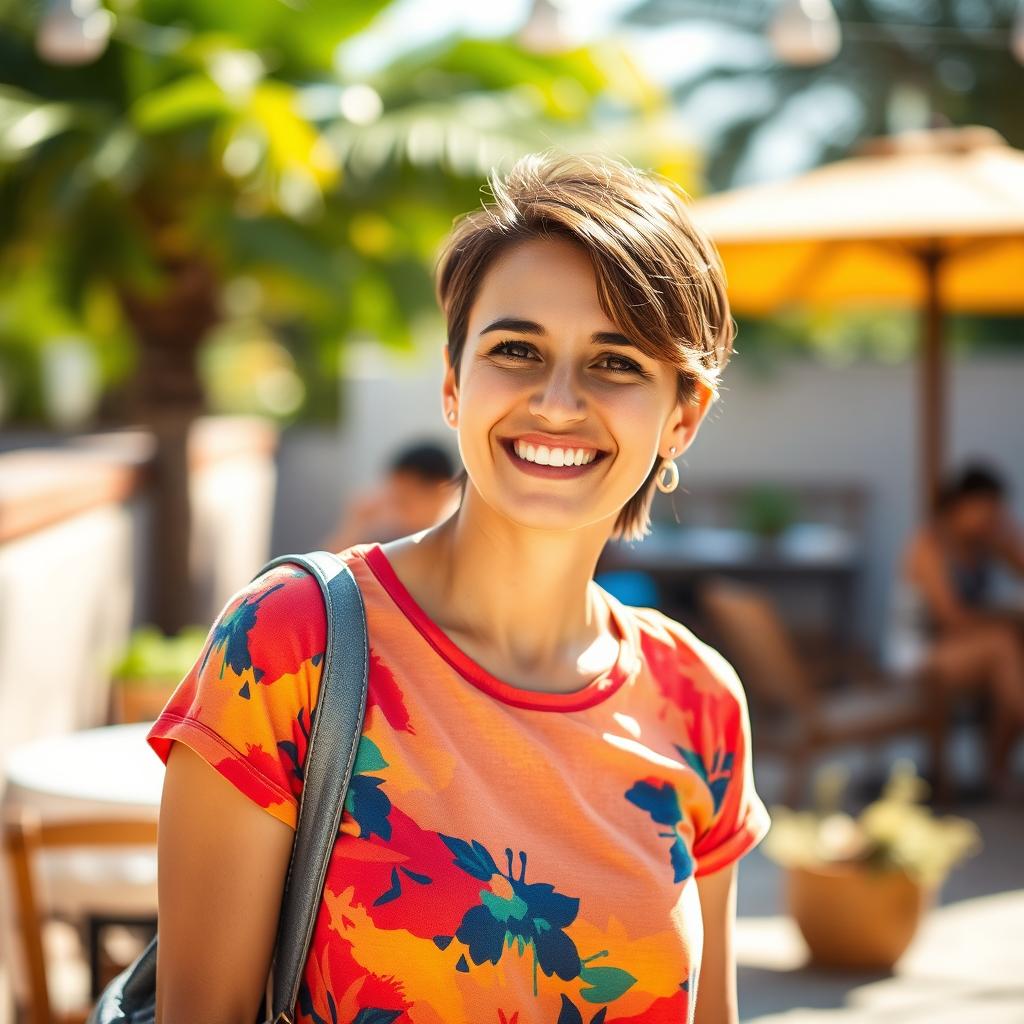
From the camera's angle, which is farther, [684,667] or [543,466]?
[684,667]

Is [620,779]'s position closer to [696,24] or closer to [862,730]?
[862,730]

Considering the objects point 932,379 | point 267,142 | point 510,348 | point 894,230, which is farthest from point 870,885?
point 267,142

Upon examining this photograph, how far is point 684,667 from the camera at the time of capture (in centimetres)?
176

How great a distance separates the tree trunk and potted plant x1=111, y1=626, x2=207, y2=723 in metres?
1.89

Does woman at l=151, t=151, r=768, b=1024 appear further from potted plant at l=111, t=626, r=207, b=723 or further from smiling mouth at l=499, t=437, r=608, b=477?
potted plant at l=111, t=626, r=207, b=723

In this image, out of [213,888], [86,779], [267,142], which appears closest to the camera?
[213,888]

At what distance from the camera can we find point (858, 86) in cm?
2044

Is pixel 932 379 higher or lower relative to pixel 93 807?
higher

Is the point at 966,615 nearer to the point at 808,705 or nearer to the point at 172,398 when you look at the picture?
the point at 808,705

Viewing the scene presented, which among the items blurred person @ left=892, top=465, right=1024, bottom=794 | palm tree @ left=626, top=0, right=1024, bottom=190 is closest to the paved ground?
blurred person @ left=892, top=465, right=1024, bottom=794

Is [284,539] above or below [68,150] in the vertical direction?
below

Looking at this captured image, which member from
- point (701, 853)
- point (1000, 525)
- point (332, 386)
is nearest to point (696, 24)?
point (332, 386)

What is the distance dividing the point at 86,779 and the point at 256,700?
6.56 ft

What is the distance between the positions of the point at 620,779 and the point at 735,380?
11019 mm
